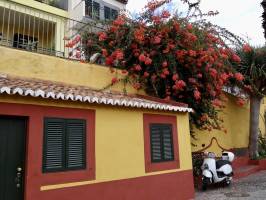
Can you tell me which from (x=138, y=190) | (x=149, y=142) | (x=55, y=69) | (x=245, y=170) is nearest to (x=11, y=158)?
(x=138, y=190)

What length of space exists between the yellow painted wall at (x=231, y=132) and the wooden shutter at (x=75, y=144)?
706cm

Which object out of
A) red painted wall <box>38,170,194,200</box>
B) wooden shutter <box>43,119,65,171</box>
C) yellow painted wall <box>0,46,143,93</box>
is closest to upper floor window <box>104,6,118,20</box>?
yellow painted wall <box>0,46,143,93</box>

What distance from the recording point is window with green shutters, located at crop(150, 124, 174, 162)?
9156mm

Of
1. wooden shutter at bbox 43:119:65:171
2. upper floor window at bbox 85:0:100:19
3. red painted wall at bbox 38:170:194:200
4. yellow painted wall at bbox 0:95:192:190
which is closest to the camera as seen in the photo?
wooden shutter at bbox 43:119:65:171

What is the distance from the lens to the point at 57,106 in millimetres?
7195

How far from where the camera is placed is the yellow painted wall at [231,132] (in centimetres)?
1405

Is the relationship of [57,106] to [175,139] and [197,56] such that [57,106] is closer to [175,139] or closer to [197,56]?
[175,139]

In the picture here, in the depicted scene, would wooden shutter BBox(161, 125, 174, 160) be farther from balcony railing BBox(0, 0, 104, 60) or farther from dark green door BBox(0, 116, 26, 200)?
balcony railing BBox(0, 0, 104, 60)

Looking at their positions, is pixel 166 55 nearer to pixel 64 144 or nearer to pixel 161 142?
pixel 161 142

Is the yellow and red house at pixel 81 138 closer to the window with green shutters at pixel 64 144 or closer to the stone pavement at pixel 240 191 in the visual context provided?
the window with green shutters at pixel 64 144

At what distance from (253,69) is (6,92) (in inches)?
447

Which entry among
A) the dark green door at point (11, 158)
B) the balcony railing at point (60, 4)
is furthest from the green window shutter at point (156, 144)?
the balcony railing at point (60, 4)

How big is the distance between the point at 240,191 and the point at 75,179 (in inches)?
233

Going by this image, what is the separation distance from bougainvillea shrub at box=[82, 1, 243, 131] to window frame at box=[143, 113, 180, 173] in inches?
69.8
